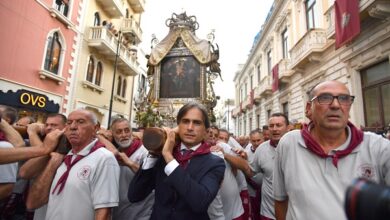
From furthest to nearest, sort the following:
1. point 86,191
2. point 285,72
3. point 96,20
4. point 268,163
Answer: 1. point 96,20
2. point 285,72
3. point 268,163
4. point 86,191

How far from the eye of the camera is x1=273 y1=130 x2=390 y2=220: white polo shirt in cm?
133

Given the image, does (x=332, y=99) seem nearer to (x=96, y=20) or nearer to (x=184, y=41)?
(x=184, y=41)

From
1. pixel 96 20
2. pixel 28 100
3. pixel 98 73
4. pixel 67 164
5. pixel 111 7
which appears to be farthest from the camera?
pixel 111 7

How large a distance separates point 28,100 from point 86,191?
9.90 meters

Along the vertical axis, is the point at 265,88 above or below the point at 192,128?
above

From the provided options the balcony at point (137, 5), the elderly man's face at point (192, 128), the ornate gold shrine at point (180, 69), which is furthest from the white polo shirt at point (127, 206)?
the balcony at point (137, 5)

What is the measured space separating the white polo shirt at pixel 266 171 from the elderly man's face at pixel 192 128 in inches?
68.9

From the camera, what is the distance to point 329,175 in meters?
1.39

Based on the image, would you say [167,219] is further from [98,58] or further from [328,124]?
[98,58]

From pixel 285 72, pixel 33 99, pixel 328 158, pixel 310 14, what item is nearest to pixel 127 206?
pixel 328 158

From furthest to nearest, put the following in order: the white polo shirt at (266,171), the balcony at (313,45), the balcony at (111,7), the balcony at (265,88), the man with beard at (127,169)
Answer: the balcony at (265,88) → the balcony at (111,7) → the balcony at (313,45) → the white polo shirt at (266,171) → the man with beard at (127,169)

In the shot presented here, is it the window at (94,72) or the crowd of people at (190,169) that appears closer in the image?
the crowd of people at (190,169)

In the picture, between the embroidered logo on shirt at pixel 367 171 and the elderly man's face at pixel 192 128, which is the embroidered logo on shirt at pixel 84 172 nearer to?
the elderly man's face at pixel 192 128

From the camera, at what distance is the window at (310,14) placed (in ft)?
39.2
